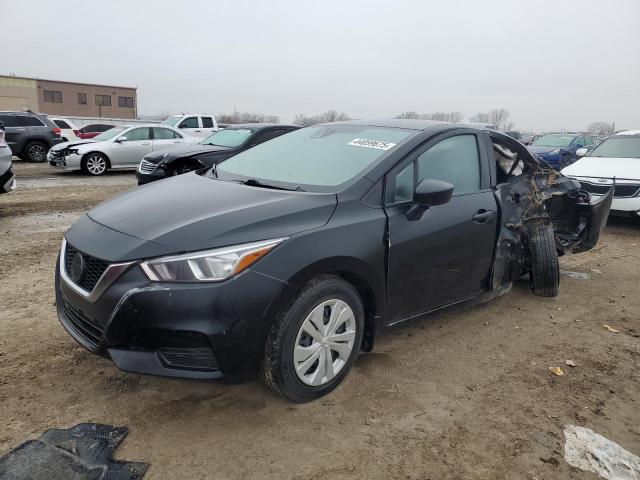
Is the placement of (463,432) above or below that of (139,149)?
below

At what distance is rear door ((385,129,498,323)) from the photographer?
3.09 m

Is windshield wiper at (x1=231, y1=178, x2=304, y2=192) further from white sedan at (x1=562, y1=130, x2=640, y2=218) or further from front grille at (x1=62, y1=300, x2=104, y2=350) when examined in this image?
white sedan at (x1=562, y1=130, x2=640, y2=218)

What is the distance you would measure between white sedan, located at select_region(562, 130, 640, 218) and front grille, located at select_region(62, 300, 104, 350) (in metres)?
7.03

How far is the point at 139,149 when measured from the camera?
14039 mm

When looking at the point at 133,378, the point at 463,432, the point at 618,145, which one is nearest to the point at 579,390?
the point at 463,432

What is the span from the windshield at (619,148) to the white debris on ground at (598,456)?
786 centimetres

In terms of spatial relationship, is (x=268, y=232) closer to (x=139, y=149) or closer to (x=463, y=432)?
(x=463, y=432)

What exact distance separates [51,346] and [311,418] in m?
1.94

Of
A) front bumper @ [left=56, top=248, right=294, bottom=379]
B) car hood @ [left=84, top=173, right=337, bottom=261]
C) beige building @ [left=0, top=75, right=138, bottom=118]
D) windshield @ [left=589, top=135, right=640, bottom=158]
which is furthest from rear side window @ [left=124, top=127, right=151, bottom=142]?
beige building @ [left=0, top=75, right=138, bottom=118]

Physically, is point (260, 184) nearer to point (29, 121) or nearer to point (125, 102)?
point (29, 121)

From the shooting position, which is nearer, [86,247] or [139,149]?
[86,247]

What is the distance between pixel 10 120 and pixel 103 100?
5083cm

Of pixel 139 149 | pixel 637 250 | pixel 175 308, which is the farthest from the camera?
pixel 139 149

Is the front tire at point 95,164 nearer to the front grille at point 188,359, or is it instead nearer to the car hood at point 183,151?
the car hood at point 183,151
